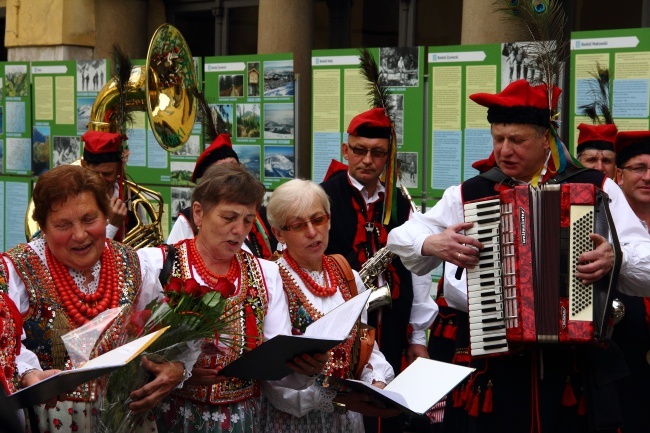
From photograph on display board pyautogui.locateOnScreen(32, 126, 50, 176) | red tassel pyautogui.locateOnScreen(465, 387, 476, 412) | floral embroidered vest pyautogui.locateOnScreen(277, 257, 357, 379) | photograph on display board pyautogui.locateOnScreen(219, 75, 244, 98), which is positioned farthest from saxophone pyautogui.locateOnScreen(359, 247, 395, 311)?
photograph on display board pyautogui.locateOnScreen(32, 126, 50, 176)

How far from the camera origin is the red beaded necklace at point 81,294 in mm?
3445

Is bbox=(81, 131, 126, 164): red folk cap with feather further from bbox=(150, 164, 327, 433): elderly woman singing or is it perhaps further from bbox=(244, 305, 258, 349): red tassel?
bbox=(244, 305, 258, 349): red tassel

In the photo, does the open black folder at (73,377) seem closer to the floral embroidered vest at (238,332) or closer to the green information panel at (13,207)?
the floral embroidered vest at (238,332)

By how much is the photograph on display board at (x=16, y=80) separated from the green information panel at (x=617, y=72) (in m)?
5.48

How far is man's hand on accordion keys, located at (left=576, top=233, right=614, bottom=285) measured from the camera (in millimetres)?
3937

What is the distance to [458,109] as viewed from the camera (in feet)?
22.7

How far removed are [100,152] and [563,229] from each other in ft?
11.4

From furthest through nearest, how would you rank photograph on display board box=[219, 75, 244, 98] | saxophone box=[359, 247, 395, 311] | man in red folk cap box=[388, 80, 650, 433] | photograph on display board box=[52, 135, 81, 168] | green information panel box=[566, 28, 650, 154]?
photograph on display board box=[52, 135, 81, 168] < photograph on display board box=[219, 75, 244, 98] < green information panel box=[566, 28, 650, 154] < saxophone box=[359, 247, 395, 311] < man in red folk cap box=[388, 80, 650, 433]

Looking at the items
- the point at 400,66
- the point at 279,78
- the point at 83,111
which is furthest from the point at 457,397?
the point at 83,111

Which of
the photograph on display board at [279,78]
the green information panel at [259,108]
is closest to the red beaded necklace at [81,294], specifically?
the green information panel at [259,108]

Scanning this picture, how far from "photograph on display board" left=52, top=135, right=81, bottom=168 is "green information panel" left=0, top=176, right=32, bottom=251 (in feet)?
1.39

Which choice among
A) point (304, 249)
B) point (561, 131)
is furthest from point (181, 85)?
point (304, 249)

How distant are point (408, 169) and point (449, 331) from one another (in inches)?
65.4

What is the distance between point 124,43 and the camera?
436 inches
